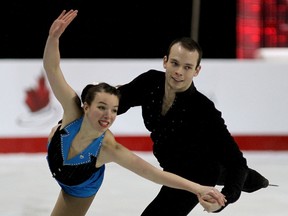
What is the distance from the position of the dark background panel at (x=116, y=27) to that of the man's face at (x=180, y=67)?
3942 mm

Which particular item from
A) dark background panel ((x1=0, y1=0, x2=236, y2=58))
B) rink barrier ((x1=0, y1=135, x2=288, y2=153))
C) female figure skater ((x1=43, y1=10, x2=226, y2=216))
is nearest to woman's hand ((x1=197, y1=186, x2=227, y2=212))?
female figure skater ((x1=43, y1=10, x2=226, y2=216))

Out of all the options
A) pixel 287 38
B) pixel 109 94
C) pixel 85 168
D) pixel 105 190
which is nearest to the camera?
pixel 109 94

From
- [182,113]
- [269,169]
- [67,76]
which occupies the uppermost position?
[182,113]

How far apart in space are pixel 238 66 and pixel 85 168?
2.85 m

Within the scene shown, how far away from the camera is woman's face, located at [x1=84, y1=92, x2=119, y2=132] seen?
9.17 ft

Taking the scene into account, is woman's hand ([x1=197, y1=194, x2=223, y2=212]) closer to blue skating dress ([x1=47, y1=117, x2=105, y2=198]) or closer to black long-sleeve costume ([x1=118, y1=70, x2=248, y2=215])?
black long-sleeve costume ([x1=118, y1=70, x2=248, y2=215])

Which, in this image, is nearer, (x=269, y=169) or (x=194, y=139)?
(x=194, y=139)

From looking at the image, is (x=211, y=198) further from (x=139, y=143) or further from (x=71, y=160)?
(x=139, y=143)

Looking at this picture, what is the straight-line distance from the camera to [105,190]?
14.5ft

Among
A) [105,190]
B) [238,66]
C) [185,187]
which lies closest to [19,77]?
[105,190]

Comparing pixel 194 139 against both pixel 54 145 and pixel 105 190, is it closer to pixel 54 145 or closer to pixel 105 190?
pixel 54 145

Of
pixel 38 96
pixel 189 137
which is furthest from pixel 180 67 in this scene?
pixel 38 96

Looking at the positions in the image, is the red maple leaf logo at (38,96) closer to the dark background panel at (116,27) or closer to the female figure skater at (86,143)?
the dark background panel at (116,27)

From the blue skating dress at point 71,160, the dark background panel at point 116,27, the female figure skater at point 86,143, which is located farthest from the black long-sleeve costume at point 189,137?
the dark background panel at point 116,27
